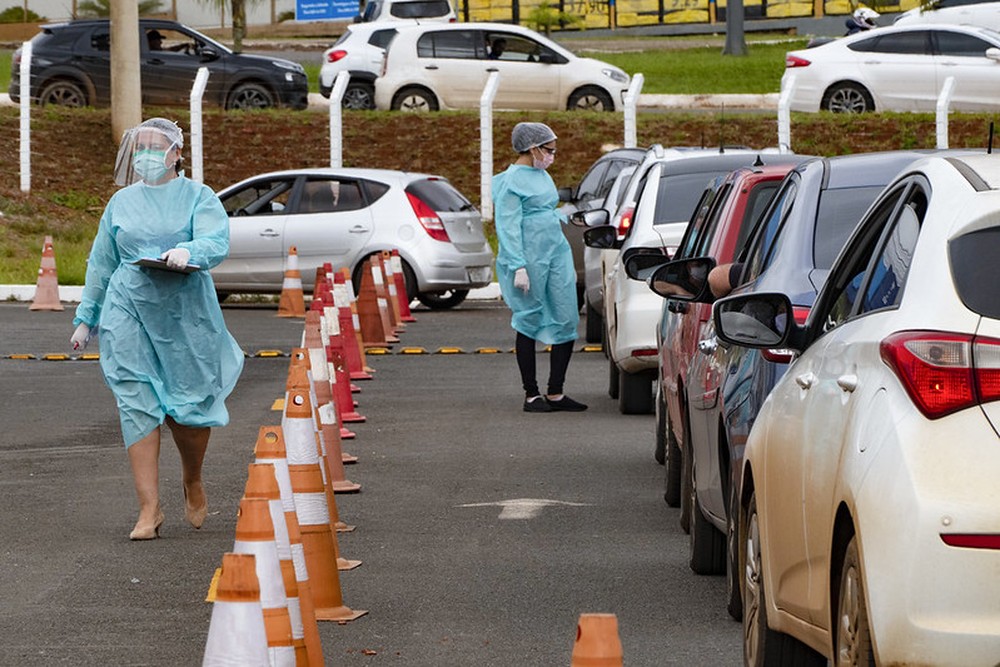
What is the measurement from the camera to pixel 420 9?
2004 inches

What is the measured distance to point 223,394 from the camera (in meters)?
9.91

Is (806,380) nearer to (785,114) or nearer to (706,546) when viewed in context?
(706,546)

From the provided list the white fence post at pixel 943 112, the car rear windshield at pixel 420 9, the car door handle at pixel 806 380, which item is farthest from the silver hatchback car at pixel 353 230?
the car rear windshield at pixel 420 9

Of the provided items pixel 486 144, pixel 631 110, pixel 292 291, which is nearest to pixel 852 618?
pixel 292 291

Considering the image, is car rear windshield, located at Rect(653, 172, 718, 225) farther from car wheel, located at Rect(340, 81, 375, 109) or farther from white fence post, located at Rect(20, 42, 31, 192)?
car wheel, located at Rect(340, 81, 375, 109)

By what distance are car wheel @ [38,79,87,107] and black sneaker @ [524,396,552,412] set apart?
21700mm

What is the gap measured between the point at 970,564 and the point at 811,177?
3746mm

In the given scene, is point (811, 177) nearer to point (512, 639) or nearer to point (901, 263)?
point (512, 639)

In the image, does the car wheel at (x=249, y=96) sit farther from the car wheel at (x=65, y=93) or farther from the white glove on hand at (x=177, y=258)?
the white glove on hand at (x=177, y=258)

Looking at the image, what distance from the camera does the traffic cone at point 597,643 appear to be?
3723mm

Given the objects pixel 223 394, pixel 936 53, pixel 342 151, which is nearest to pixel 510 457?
pixel 223 394

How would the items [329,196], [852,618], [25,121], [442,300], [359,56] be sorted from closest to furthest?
[852,618] → [329,196] → [442,300] → [25,121] → [359,56]

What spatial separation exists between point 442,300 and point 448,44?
11.6 m

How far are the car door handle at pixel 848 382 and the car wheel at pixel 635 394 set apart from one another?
889 cm
